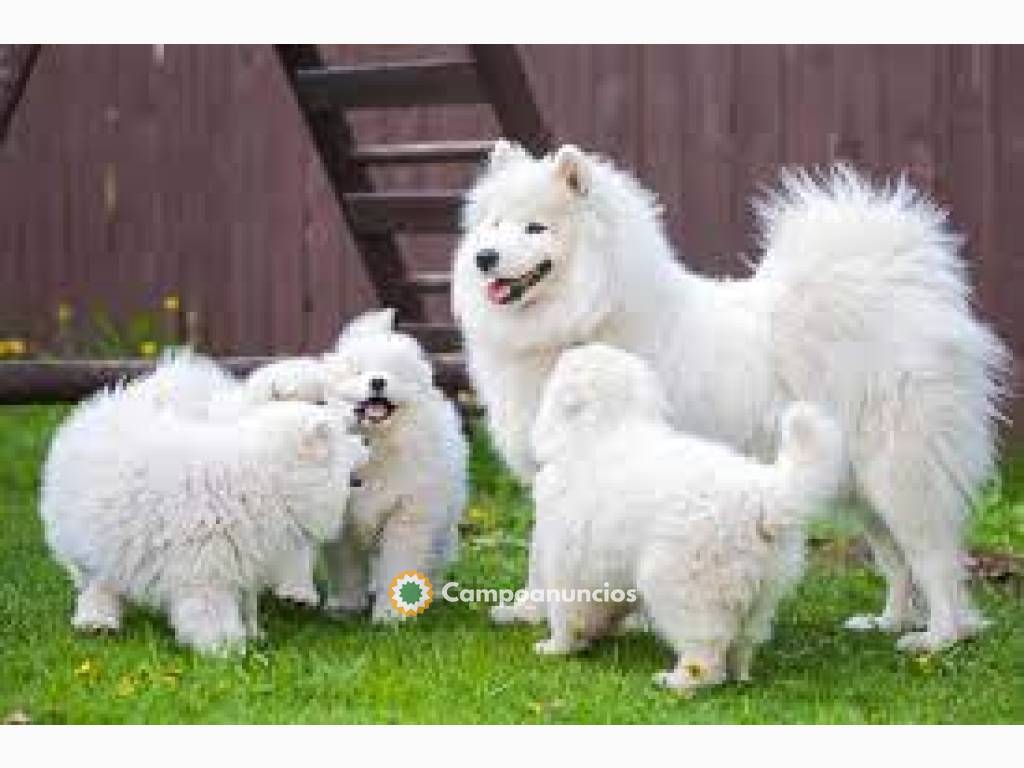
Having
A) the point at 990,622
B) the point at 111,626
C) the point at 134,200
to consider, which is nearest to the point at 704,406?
the point at 990,622

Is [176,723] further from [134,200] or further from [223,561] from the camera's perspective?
[134,200]

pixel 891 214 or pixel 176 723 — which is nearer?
pixel 176 723

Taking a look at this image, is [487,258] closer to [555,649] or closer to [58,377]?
[555,649]

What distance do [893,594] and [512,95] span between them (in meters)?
2.50

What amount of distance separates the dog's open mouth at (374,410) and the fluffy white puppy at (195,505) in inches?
5.9

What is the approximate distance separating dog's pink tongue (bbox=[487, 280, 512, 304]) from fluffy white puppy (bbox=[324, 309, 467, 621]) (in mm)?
260

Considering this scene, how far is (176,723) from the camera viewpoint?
13.3 ft

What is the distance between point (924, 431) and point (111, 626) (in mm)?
2221

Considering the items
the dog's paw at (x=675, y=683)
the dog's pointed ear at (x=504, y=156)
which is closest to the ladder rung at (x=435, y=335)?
the dog's pointed ear at (x=504, y=156)

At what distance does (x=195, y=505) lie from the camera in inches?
183

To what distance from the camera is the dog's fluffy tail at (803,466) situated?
4.15 m

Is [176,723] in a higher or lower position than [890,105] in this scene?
lower

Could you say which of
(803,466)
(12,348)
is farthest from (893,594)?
(12,348)

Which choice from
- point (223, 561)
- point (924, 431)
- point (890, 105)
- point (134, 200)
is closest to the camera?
point (223, 561)
